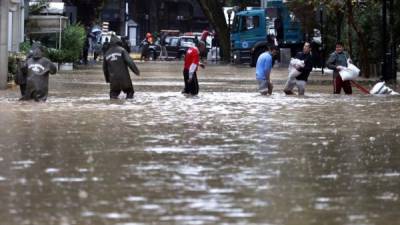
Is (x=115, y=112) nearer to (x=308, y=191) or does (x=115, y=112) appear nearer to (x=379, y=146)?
(x=379, y=146)

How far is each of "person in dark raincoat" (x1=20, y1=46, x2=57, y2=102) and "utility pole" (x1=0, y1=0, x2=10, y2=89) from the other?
13.7 ft

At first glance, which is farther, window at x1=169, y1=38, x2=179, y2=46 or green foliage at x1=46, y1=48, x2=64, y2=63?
window at x1=169, y1=38, x2=179, y2=46

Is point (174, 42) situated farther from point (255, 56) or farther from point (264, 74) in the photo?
point (264, 74)

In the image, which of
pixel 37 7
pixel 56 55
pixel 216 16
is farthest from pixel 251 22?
pixel 56 55

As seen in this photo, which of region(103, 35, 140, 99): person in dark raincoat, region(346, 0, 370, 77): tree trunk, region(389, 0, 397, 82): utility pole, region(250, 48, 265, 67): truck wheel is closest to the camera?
region(103, 35, 140, 99): person in dark raincoat

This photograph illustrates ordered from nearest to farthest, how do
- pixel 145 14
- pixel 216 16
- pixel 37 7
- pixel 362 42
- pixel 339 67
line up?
pixel 339 67, pixel 362 42, pixel 37 7, pixel 216 16, pixel 145 14

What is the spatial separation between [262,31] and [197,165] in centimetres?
4158

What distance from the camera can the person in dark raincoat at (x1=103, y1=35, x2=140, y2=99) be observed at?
73.7 ft

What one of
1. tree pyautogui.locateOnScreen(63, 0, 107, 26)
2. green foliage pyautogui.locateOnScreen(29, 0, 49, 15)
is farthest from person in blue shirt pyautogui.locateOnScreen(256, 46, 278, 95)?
tree pyautogui.locateOnScreen(63, 0, 107, 26)

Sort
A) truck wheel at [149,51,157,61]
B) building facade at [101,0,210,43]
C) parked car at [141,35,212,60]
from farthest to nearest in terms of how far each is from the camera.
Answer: building facade at [101,0,210,43] < parked car at [141,35,212,60] < truck wheel at [149,51,157,61]

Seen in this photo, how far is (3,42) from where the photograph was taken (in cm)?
2519

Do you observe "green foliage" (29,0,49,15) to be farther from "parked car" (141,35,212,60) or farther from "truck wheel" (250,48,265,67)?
"parked car" (141,35,212,60)

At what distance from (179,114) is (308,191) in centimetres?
894

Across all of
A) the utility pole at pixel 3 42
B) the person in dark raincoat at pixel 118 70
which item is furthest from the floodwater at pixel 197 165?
the utility pole at pixel 3 42
